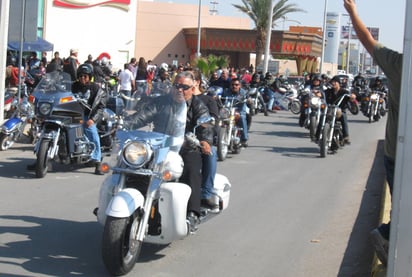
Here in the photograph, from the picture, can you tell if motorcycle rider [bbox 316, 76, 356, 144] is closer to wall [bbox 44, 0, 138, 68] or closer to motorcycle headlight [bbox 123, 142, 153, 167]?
motorcycle headlight [bbox 123, 142, 153, 167]

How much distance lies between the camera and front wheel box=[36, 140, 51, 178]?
10.8 m

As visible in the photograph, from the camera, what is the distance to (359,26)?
539cm

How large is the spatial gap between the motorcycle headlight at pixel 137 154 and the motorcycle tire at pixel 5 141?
768 cm

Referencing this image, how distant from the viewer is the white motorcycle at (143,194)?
5.98m

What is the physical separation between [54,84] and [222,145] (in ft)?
12.5

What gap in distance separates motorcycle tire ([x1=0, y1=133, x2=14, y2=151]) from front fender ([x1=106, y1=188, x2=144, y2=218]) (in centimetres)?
785

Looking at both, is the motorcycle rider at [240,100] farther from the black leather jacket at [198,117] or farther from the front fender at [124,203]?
the front fender at [124,203]

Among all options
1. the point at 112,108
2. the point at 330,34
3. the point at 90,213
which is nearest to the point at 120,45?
the point at 112,108

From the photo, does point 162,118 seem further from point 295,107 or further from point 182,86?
point 295,107

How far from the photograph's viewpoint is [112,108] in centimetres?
1474

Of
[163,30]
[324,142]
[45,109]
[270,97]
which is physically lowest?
[324,142]

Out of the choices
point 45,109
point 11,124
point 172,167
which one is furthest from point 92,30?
point 172,167

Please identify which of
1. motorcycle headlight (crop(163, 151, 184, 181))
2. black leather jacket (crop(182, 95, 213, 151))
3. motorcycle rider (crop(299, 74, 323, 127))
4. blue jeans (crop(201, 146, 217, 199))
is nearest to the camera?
motorcycle headlight (crop(163, 151, 184, 181))

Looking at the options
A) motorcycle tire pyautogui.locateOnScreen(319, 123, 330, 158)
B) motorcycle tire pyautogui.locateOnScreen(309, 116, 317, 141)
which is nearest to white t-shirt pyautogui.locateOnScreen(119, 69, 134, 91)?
motorcycle tire pyautogui.locateOnScreen(309, 116, 317, 141)
